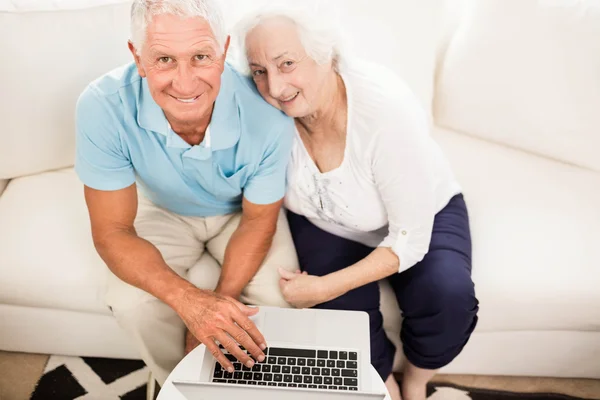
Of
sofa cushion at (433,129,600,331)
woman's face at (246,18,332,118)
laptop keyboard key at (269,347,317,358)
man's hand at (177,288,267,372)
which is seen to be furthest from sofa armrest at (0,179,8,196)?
sofa cushion at (433,129,600,331)

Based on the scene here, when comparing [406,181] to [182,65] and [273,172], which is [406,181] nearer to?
[273,172]

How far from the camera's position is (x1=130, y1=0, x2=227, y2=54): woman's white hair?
104 centimetres

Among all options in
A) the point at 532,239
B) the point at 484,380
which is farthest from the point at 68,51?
the point at 484,380

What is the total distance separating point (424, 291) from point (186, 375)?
599 millimetres

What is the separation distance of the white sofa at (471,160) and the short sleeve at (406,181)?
0.69ft

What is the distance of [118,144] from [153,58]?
0.26 meters

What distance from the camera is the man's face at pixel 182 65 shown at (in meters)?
1.05

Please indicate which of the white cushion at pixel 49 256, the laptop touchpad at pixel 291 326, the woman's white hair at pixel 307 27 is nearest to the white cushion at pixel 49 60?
the white cushion at pixel 49 256

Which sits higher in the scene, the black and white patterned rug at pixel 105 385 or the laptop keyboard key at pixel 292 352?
the laptop keyboard key at pixel 292 352

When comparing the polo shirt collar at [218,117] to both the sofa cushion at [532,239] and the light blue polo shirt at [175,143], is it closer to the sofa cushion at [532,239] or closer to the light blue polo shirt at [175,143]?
the light blue polo shirt at [175,143]

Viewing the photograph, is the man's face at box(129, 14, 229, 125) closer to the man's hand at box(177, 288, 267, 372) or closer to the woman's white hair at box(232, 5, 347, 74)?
the woman's white hair at box(232, 5, 347, 74)

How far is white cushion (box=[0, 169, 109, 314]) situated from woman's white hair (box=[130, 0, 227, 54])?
614 mm

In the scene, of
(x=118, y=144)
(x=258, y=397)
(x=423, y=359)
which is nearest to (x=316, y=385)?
(x=258, y=397)

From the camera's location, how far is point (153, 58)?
109 centimetres
